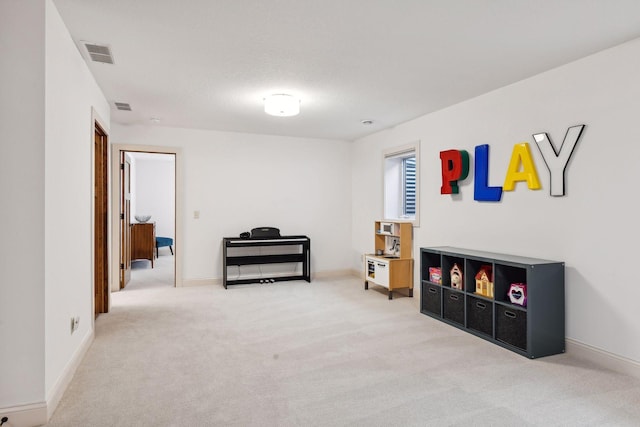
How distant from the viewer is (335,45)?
114 inches

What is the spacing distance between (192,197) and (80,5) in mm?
3721

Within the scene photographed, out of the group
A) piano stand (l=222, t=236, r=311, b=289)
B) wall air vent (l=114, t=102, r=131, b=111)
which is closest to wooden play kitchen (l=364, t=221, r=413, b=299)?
piano stand (l=222, t=236, r=311, b=289)

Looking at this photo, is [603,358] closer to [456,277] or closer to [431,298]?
[456,277]

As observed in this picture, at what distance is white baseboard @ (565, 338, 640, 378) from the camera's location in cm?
281

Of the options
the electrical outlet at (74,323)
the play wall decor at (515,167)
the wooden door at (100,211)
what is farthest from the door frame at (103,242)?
the play wall decor at (515,167)

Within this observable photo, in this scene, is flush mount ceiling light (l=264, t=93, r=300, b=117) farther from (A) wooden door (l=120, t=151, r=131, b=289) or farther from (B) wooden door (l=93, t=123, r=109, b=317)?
(A) wooden door (l=120, t=151, r=131, b=289)

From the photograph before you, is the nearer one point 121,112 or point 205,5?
point 205,5

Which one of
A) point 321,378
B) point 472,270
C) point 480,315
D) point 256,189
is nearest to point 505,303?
point 480,315

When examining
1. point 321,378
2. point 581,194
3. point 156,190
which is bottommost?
point 321,378
